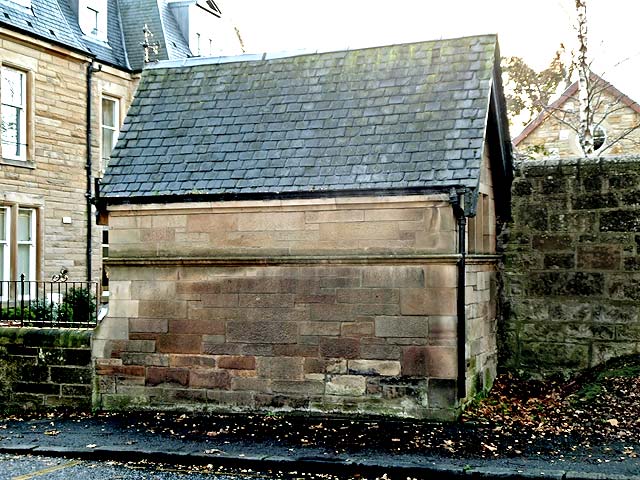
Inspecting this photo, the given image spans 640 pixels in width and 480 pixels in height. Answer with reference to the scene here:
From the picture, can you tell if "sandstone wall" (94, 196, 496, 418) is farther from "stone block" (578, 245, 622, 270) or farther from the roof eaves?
"stone block" (578, 245, 622, 270)

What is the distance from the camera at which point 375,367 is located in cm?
962

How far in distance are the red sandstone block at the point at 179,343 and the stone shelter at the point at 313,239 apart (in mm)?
27

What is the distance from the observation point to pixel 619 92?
25.9 meters

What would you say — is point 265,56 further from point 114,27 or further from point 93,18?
point 114,27

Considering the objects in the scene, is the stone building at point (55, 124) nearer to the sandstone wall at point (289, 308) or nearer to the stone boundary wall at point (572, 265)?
the sandstone wall at point (289, 308)

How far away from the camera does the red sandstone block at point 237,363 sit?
10.1m

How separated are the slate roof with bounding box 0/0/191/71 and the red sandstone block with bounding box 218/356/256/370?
11912 mm

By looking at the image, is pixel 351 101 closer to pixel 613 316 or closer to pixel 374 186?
pixel 374 186

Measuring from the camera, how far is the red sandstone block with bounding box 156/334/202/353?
1035cm

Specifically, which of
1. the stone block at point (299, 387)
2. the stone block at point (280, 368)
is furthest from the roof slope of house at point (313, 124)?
the stone block at point (299, 387)

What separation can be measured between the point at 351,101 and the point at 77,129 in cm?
1220

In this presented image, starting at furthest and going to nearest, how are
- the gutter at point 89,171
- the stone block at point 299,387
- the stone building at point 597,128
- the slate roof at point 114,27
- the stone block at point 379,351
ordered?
the stone building at point 597,128, the gutter at point 89,171, the slate roof at point 114,27, the stone block at point 299,387, the stone block at point 379,351

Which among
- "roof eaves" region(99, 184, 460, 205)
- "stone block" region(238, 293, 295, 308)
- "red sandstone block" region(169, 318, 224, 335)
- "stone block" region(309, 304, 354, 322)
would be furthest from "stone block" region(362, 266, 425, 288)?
"red sandstone block" region(169, 318, 224, 335)

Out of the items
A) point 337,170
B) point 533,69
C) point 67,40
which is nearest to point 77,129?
point 67,40
